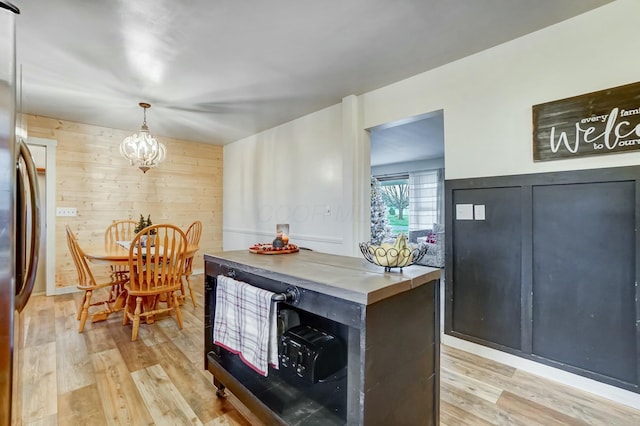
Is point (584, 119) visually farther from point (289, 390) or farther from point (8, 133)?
point (8, 133)

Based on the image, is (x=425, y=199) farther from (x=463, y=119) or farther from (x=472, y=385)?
(x=472, y=385)

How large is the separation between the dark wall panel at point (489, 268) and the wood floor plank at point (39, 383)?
282cm

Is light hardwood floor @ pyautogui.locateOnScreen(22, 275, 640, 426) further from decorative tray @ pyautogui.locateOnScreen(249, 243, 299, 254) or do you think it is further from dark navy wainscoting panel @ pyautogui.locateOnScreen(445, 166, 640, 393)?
decorative tray @ pyautogui.locateOnScreen(249, 243, 299, 254)

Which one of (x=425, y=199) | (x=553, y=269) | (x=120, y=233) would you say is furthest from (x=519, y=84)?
(x=425, y=199)

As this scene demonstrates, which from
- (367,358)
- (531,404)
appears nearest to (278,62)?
(367,358)

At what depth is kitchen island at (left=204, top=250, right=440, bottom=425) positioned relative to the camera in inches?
41.5

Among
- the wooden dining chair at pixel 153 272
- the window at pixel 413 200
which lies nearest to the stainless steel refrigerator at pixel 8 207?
the wooden dining chair at pixel 153 272

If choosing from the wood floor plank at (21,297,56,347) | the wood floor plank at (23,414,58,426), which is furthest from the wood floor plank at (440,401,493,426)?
the wood floor plank at (21,297,56,347)

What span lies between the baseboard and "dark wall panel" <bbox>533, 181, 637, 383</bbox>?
3.4 inches

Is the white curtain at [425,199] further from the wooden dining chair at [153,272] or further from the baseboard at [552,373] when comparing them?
the wooden dining chair at [153,272]

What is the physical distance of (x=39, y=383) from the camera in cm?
194

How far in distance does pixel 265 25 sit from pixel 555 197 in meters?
2.31

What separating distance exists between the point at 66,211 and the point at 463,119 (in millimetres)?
5072

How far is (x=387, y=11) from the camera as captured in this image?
1.90 metres
